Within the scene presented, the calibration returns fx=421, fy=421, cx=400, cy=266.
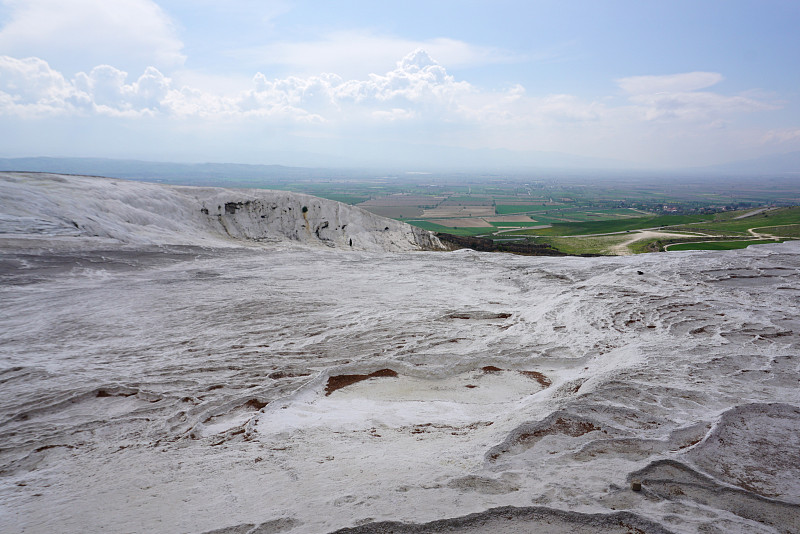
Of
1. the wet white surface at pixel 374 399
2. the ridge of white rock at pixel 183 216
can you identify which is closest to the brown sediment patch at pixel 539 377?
the wet white surface at pixel 374 399

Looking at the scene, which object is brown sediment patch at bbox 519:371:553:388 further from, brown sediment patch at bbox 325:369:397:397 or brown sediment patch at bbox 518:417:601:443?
brown sediment patch at bbox 325:369:397:397

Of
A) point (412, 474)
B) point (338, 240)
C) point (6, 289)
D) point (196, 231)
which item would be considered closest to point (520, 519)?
point (412, 474)

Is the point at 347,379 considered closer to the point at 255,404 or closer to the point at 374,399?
the point at 374,399

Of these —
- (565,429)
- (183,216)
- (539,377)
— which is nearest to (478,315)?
(539,377)

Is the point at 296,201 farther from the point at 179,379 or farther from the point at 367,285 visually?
the point at 179,379

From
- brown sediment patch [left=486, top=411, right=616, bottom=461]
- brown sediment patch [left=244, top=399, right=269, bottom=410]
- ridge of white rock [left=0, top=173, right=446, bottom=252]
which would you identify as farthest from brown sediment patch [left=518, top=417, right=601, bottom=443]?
ridge of white rock [left=0, top=173, right=446, bottom=252]
